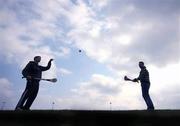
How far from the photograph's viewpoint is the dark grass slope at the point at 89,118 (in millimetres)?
5516

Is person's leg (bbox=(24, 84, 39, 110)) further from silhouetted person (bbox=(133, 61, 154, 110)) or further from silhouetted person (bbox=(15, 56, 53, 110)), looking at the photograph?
silhouetted person (bbox=(133, 61, 154, 110))

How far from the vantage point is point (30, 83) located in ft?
28.5

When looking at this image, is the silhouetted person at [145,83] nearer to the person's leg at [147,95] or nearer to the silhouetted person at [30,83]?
the person's leg at [147,95]

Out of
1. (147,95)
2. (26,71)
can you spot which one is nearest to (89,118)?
(26,71)

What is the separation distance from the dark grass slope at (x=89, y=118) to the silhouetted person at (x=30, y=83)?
249 cm

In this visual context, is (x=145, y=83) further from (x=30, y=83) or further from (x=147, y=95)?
(x=30, y=83)

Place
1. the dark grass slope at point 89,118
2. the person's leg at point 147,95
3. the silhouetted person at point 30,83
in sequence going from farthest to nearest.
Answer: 1. the person's leg at point 147,95
2. the silhouetted person at point 30,83
3. the dark grass slope at point 89,118

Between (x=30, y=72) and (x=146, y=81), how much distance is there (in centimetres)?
372

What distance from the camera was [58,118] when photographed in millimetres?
5777

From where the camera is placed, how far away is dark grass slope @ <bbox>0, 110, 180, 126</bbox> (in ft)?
18.1

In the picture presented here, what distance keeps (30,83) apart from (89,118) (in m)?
3.52

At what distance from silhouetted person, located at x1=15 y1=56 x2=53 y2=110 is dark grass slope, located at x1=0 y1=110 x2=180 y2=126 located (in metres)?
2.49

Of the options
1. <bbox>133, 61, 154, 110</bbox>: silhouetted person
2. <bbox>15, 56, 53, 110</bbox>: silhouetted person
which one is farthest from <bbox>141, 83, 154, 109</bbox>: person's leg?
<bbox>15, 56, 53, 110</bbox>: silhouetted person

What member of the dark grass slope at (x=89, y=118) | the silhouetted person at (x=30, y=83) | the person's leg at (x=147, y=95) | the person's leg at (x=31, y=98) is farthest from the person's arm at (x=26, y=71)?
the person's leg at (x=147, y=95)
